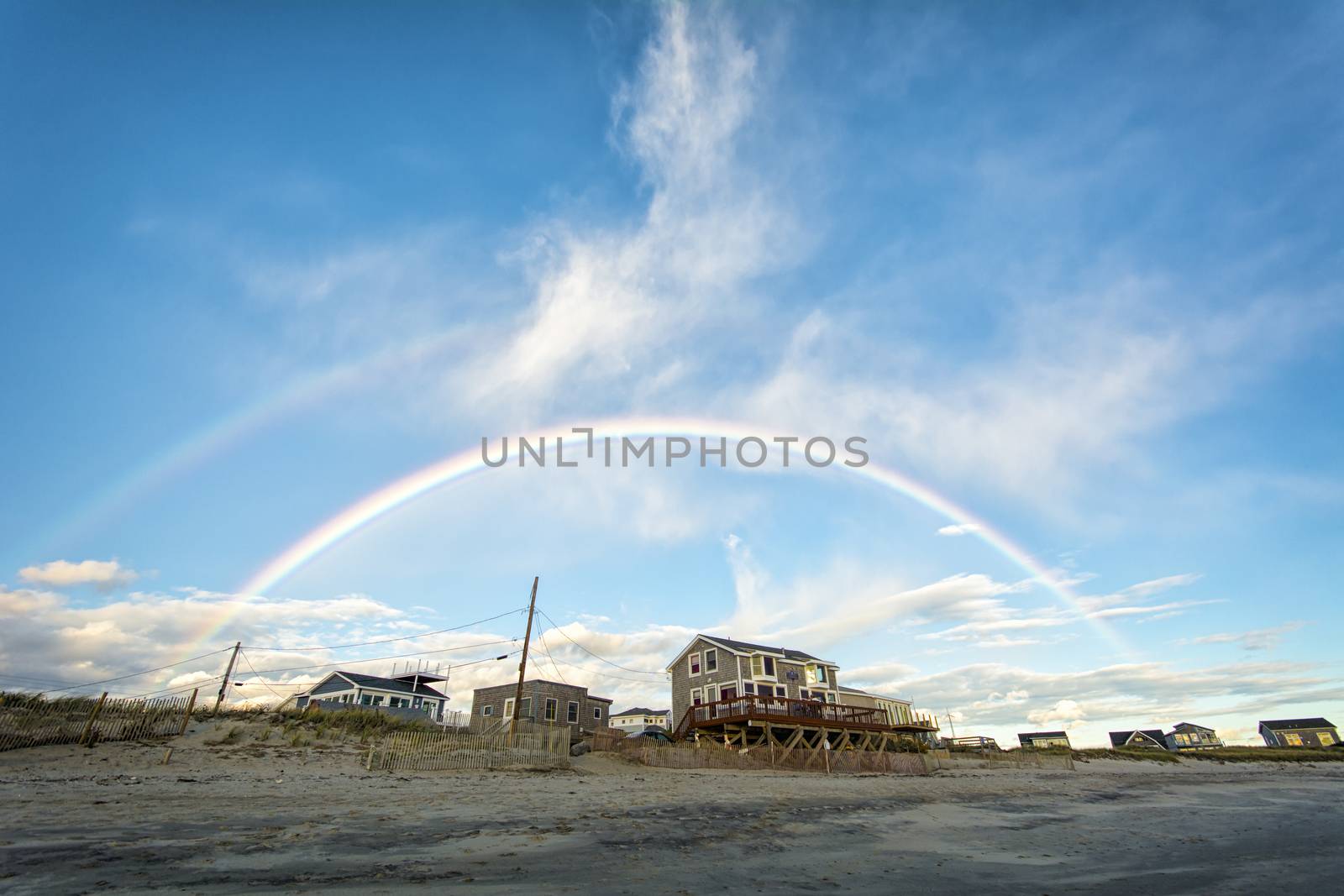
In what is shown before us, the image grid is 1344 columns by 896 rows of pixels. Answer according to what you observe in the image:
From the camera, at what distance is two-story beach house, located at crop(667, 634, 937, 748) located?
36875mm

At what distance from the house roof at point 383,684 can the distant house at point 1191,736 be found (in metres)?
144

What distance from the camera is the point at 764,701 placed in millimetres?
36625

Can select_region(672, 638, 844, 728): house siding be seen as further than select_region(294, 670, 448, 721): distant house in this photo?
No

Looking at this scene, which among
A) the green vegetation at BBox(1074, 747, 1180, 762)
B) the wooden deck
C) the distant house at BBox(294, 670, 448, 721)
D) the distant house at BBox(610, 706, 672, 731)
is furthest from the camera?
the distant house at BBox(610, 706, 672, 731)

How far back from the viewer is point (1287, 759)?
73.5m

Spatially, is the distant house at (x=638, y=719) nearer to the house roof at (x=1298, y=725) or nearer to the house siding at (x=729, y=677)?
the house siding at (x=729, y=677)

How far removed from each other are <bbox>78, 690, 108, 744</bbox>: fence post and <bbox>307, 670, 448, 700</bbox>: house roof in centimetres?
3248

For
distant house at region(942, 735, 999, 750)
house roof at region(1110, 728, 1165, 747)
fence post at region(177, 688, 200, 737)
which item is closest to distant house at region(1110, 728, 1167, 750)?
house roof at region(1110, 728, 1165, 747)

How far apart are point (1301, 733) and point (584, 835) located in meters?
187

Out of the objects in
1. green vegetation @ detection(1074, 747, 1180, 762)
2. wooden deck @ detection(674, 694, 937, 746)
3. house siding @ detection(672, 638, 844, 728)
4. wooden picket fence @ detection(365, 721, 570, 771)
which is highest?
house siding @ detection(672, 638, 844, 728)

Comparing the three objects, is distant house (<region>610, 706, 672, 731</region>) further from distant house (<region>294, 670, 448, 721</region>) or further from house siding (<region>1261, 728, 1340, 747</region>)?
house siding (<region>1261, 728, 1340, 747</region>)

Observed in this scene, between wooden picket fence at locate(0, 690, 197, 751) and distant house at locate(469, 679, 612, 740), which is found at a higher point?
distant house at locate(469, 679, 612, 740)

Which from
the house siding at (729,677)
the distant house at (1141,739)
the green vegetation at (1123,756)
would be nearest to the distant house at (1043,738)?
the distant house at (1141,739)

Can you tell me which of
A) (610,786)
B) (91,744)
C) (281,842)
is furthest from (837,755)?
(91,744)
